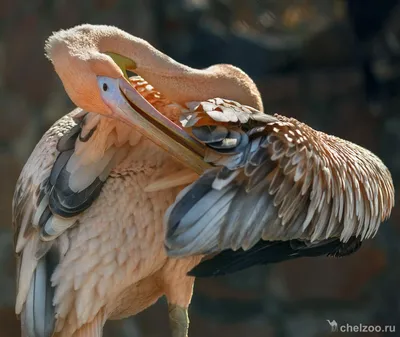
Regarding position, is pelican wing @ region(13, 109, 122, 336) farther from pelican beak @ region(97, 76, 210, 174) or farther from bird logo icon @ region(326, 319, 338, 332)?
bird logo icon @ region(326, 319, 338, 332)

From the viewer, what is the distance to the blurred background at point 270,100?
13.0 feet

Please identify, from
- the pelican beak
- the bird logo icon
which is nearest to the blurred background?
the bird logo icon

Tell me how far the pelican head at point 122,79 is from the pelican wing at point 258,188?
0.20ft

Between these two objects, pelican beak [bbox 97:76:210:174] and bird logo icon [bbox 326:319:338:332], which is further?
bird logo icon [bbox 326:319:338:332]

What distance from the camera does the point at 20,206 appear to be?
7.18 ft

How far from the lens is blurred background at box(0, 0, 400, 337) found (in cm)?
398

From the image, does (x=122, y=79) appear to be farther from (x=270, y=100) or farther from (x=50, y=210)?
(x=270, y=100)

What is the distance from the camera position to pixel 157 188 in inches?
81.8

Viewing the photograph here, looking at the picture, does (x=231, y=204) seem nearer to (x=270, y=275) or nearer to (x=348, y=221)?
(x=348, y=221)

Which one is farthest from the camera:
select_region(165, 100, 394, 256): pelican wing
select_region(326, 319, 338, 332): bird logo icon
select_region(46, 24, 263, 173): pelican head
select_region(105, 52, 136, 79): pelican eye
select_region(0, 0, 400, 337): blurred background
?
select_region(326, 319, 338, 332): bird logo icon

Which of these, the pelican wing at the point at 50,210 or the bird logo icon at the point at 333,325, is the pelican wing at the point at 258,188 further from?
the bird logo icon at the point at 333,325

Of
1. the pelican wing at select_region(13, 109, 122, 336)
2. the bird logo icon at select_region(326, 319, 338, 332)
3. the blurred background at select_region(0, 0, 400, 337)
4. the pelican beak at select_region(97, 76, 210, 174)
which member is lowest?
the bird logo icon at select_region(326, 319, 338, 332)

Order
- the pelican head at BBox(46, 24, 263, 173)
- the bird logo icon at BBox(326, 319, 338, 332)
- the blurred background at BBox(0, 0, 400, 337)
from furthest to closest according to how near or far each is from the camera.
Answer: the bird logo icon at BBox(326, 319, 338, 332), the blurred background at BBox(0, 0, 400, 337), the pelican head at BBox(46, 24, 263, 173)

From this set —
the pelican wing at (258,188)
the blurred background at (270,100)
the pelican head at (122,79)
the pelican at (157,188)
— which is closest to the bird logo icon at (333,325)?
the blurred background at (270,100)
